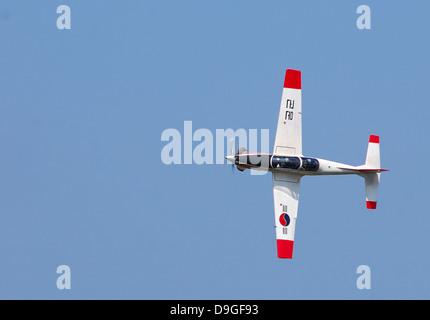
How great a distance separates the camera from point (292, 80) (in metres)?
49.2

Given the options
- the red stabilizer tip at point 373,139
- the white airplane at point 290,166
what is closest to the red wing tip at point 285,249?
the white airplane at point 290,166

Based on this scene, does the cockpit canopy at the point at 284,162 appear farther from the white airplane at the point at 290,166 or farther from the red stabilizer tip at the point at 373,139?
the red stabilizer tip at the point at 373,139

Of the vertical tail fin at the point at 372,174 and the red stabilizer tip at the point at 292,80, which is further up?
the red stabilizer tip at the point at 292,80

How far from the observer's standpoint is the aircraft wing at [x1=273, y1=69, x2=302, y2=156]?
159ft

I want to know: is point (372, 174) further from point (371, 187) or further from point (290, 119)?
point (290, 119)

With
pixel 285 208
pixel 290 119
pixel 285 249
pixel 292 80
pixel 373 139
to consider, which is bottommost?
pixel 285 249

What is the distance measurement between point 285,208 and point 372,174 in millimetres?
4536

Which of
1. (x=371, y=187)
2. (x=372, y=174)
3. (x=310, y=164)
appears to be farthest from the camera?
(x=371, y=187)

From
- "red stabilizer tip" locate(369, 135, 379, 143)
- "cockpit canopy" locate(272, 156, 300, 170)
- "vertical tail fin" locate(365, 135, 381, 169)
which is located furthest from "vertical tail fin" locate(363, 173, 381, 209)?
"cockpit canopy" locate(272, 156, 300, 170)

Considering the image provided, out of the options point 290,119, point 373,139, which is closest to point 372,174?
point 373,139

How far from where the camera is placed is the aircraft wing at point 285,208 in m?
48.2
